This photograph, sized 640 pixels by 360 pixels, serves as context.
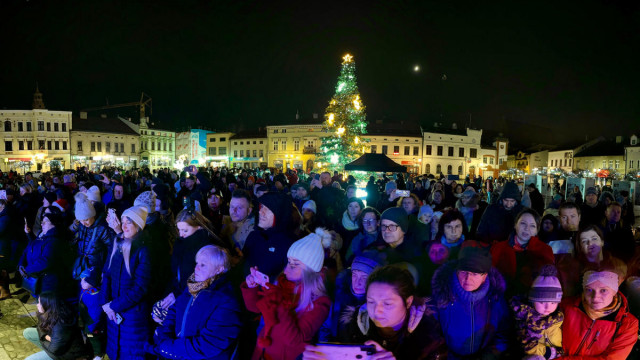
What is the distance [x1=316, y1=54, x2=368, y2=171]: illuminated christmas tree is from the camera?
22.7 m

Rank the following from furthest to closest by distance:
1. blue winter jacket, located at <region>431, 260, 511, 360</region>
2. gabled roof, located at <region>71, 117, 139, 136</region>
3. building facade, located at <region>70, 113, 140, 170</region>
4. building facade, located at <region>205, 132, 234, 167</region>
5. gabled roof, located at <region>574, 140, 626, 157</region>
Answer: building facade, located at <region>205, 132, 234, 167</region>, gabled roof, located at <region>71, 117, 139, 136</region>, gabled roof, located at <region>574, 140, 626, 157</region>, building facade, located at <region>70, 113, 140, 170</region>, blue winter jacket, located at <region>431, 260, 511, 360</region>

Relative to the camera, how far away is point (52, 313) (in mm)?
3207

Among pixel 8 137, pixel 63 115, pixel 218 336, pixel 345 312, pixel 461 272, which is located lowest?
pixel 218 336

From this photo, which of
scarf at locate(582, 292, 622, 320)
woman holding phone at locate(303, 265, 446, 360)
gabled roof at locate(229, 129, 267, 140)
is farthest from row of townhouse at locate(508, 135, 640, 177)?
woman holding phone at locate(303, 265, 446, 360)

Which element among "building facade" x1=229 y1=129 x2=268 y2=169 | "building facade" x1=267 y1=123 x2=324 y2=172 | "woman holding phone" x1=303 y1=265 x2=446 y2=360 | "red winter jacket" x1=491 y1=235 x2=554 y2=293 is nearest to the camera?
"woman holding phone" x1=303 y1=265 x2=446 y2=360

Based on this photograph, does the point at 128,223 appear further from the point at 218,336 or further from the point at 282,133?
the point at 282,133

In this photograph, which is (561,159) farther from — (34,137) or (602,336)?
(34,137)

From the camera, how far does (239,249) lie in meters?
4.23

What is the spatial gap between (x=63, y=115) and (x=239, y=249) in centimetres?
5795

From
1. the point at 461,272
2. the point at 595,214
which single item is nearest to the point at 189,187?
the point at 461,272

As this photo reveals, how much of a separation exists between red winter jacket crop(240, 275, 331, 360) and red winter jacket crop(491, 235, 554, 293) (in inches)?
71.5

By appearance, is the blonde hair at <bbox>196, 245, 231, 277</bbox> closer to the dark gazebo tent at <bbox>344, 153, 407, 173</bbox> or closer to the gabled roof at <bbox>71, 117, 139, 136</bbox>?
the dark gazebo tent at <bbox>344, 153, 407, 173</bbox>

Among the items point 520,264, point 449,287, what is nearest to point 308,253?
point 449,287

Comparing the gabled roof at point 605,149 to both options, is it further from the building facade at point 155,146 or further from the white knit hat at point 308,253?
the building facade at point 155,146
